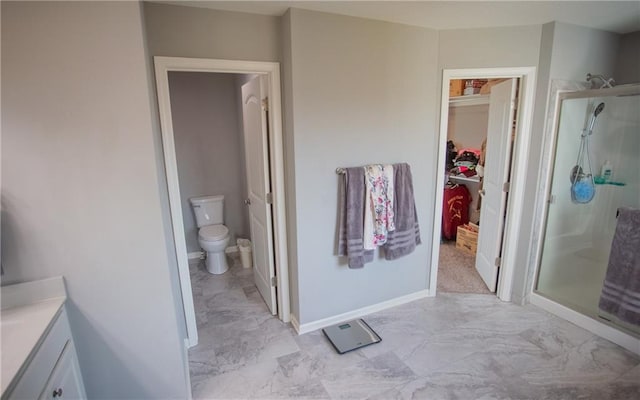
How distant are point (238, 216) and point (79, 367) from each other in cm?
260

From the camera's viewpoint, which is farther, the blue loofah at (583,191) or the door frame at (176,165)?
the blue loofah at (583,191)

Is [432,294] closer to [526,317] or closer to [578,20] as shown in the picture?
[526,317]

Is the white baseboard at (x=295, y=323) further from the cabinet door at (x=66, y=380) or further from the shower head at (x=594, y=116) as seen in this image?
the shower head at (x=594, y=116)

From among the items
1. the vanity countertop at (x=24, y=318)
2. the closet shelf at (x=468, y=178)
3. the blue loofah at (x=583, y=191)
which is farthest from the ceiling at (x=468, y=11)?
the closet shelf at (x=468, y=178)

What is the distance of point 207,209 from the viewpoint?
366cm

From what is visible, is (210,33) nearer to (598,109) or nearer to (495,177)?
(495,177)

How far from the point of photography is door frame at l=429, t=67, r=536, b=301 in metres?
2.51

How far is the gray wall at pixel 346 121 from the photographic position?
210cm

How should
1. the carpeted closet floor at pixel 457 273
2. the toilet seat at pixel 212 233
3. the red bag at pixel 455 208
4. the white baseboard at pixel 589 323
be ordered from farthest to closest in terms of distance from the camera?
the red bag at pixel 455 208 → the toilet seat at pixel 212 233 → the carpeted closet floor at pixel 457 273 → the white baseboard at pixel 589 323

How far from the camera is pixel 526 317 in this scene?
2.65 m

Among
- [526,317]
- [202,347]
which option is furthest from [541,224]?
[202,347]

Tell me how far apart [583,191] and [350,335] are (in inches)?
85.3

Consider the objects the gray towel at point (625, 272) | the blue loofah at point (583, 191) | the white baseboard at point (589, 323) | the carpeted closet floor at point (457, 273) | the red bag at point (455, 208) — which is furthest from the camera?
the red bag at point (455, 208)

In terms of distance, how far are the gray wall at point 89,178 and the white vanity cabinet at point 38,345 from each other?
5cm
